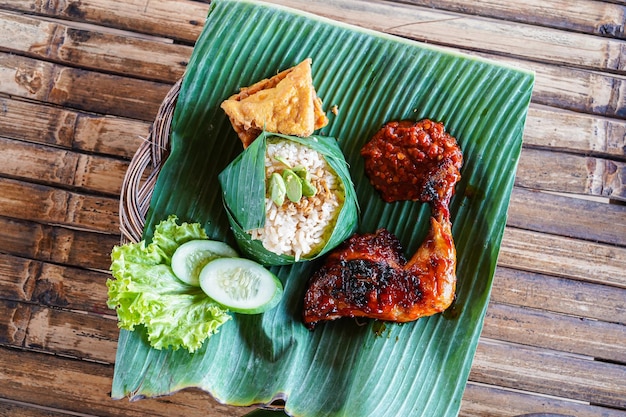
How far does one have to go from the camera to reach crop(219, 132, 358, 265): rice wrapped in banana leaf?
2.95 metres

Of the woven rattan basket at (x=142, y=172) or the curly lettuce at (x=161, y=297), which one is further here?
the woven rattan basket at (x=142, y=172)

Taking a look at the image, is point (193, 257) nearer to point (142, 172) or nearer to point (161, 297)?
point (161, 297)

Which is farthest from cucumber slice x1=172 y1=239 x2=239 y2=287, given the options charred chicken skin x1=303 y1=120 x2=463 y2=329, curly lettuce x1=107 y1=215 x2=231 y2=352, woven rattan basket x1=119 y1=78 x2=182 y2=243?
charred chicken skin x1=303 y1=120 x2=463 y2=329

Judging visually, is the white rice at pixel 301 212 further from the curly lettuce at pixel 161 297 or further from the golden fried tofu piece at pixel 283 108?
the curly lettuce at pixel 161 297

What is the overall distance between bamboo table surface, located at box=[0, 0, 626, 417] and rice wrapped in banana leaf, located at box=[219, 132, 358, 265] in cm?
108

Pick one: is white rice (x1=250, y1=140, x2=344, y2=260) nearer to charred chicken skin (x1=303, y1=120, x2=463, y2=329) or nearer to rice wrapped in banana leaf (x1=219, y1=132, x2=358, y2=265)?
rice wrapped in banana leaf (x1=219, y1=132, x2=358, y2=265)

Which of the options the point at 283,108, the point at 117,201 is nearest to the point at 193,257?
the point at 117,201

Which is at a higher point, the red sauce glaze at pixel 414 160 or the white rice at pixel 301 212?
the red sauce glaze at pixel 414 160

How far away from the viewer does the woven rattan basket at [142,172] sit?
313 centimetres

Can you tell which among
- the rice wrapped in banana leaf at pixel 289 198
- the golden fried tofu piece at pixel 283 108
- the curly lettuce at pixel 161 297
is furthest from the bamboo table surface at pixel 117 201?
the rice wrapped in banana leaf at pixel 289 198

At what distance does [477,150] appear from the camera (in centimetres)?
329

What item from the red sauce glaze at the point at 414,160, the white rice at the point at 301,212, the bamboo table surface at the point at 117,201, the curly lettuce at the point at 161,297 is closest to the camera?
the curly lettuce at the point at 161,297

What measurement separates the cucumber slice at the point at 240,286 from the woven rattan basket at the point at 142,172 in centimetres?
51

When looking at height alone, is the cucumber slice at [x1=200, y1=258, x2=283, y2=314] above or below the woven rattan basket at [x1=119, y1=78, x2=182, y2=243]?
below
